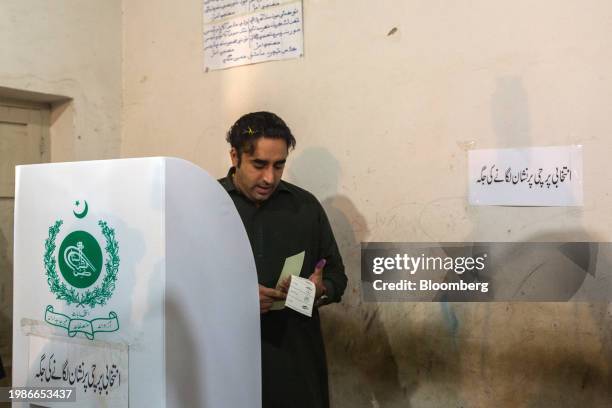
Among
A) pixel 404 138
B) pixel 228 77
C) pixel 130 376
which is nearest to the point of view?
pixel 130 376

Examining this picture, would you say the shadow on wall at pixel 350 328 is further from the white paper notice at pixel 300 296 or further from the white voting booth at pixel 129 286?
the white voting booth at pixel 129 286

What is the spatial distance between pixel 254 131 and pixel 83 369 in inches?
31.9

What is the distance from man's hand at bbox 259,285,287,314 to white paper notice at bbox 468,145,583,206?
75 cm

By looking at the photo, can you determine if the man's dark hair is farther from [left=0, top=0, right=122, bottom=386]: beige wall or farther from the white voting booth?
[left=0, top=0, right=122, bottom=386]: beige wall

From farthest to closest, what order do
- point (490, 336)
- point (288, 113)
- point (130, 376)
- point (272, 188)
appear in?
1. point (288, 113)
2. point (490, 336)
3. point (272, 188)
4. point (130, 376)

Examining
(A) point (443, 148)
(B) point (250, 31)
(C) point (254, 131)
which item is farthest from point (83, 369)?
(B) point (250, 31)

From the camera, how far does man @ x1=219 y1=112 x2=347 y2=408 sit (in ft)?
4.88

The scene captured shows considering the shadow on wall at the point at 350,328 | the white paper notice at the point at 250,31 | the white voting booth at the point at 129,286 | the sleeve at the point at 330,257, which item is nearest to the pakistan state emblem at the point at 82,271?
the white voting booth at the point at 129,286

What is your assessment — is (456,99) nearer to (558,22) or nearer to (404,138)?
(404,138)

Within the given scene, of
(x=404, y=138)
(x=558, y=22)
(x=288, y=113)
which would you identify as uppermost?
(x=558, y=22)

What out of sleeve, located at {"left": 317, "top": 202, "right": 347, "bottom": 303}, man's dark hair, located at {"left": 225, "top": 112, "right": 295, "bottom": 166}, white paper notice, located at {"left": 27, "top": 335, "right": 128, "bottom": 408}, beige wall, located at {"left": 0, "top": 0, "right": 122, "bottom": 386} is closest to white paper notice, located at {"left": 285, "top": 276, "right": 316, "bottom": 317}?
sleeve, located at {"left": 317, "top": 202, "right": 347, "bottom": 303}

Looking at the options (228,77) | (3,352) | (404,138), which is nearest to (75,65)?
(228,77)

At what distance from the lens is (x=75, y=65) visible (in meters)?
2.27

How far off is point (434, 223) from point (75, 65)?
1.67m
